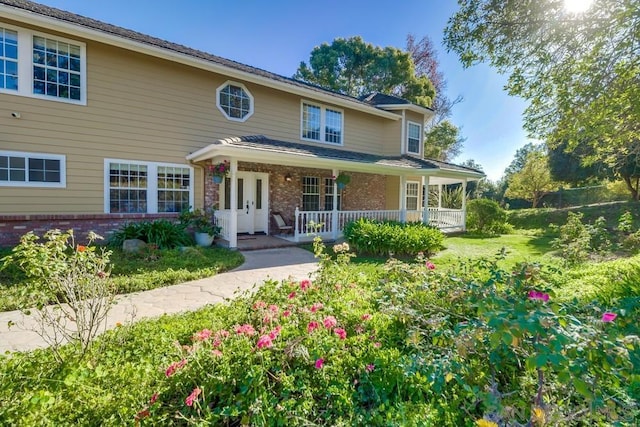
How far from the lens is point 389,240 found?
29.4 ft

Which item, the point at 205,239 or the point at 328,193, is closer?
the point at 205,239

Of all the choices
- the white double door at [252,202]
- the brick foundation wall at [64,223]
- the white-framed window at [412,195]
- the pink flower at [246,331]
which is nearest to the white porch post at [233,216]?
the white double door at [252,202]

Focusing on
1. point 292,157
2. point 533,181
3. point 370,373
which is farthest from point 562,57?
point 533,181

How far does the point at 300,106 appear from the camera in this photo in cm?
1259

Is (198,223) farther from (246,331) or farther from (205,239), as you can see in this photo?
(246,331)

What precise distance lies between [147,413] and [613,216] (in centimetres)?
2549

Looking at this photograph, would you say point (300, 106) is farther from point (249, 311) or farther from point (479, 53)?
point (249, 311)

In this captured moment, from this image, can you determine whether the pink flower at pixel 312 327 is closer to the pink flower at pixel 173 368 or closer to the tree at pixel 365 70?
the pink flower at pixel 173 368

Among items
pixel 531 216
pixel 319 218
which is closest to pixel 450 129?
pixel 531 216

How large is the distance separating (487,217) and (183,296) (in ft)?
49.5

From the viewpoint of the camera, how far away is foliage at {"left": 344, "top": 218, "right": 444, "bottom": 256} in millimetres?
8992

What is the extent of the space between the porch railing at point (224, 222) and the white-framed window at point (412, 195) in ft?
34.6

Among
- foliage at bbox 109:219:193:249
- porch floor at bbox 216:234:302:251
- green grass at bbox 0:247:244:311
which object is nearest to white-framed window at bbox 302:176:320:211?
porch floor at bbox 216:234:302:251

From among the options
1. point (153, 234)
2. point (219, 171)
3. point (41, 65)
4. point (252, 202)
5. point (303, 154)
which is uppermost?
point (41, 65)
